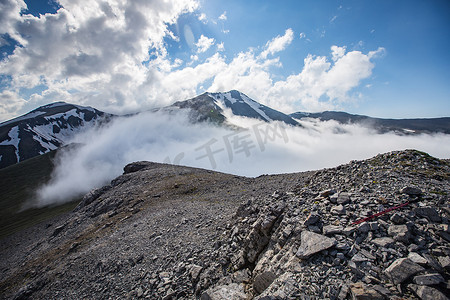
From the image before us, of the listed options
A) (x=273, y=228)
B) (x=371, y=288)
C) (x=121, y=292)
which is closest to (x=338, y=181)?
(x=273, y=228)

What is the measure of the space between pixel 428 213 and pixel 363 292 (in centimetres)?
448

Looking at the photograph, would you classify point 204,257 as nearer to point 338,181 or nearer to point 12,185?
point 338,181

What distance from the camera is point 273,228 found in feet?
37.6

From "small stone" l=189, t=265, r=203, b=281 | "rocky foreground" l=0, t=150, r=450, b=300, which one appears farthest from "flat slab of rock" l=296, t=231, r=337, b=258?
"small stone" l=189, t=265, r=203, b=281

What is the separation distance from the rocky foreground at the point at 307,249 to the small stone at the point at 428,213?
3 cm

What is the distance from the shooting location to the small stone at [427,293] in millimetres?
5293

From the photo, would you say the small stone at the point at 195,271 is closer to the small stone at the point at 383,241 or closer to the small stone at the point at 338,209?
the small stone at the point at 338,209

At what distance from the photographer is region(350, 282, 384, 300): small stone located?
223 inches

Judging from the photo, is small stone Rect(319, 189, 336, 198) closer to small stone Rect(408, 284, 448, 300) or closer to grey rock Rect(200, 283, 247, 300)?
small stone Rect(408, 284, 448, 300)

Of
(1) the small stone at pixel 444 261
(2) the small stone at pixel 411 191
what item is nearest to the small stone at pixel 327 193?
(2) the small stone at pixel 411 191

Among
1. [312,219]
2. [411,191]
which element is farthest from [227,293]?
[411,191]

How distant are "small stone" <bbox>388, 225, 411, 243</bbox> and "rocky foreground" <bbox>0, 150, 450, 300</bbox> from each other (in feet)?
0.10

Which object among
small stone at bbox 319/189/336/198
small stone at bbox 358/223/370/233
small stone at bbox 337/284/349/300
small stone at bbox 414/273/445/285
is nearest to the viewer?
small stone at bbox 414/273/445/285

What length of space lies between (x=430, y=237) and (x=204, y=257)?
11982 mm
